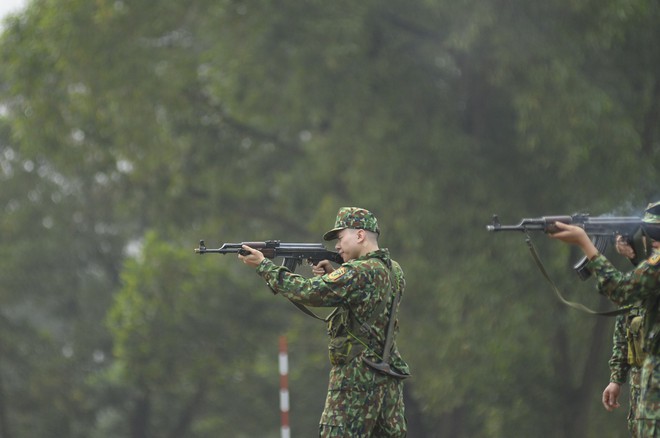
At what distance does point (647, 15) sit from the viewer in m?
17.1

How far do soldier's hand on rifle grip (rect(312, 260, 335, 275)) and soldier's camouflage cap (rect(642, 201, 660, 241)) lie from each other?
2.10 m

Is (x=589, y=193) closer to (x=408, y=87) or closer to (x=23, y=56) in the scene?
(x=408, y=87)

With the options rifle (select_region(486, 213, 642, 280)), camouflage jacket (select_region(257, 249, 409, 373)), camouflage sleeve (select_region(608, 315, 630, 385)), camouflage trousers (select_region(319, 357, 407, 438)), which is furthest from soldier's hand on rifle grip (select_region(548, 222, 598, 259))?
camouflage sleeve (select_region(608, 315, 630, 385))

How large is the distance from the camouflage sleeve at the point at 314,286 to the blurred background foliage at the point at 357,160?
710 cm

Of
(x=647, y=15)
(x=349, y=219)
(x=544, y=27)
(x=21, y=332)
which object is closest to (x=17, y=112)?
(x=21, y=332)

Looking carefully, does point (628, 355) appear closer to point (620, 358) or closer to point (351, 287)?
point (620, 358)

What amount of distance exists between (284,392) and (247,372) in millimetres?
13373

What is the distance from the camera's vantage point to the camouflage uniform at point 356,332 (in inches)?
292

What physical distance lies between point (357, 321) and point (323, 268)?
2.00ft

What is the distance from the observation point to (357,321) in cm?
762

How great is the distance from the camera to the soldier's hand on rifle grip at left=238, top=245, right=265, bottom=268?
7.56 metres

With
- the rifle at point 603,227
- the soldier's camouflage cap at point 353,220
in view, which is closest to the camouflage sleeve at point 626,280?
the rifle at point 603,227

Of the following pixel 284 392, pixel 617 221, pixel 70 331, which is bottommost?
pixel 617 221

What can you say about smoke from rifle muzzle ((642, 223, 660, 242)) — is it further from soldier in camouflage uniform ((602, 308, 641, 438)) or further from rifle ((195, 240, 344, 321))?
rifle ((195, 240, 344, 321))
